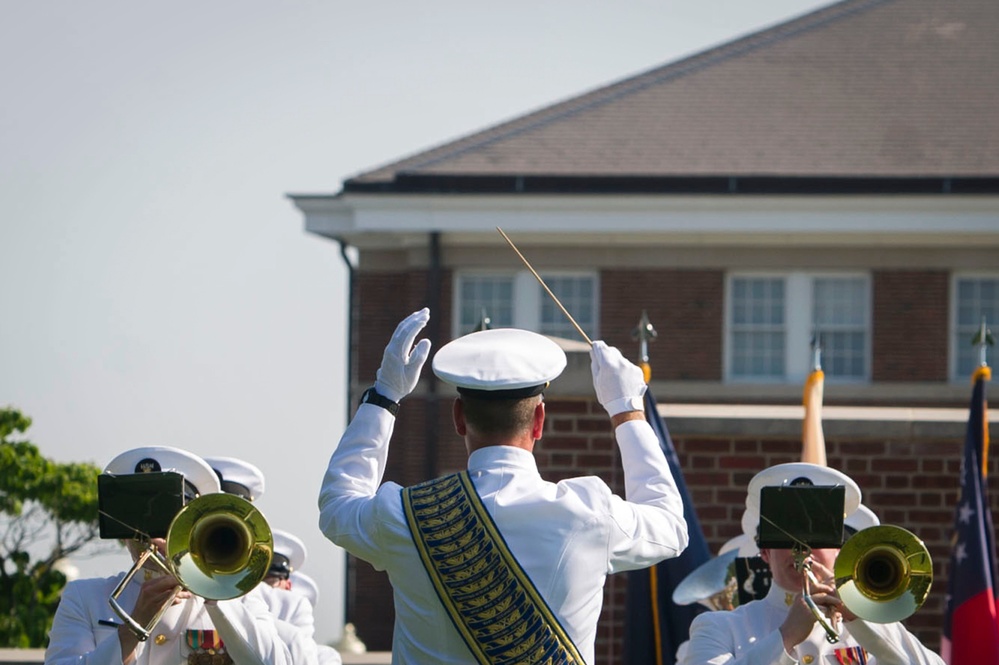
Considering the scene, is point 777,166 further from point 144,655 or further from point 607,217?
point 144,655

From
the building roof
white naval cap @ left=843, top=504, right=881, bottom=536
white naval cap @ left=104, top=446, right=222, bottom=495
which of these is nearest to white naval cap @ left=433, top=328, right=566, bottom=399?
white naval cap @ left=104, top=446, right=222, bottom=495

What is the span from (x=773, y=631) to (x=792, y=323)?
19244 millimetres

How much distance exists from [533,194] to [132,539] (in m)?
18.1

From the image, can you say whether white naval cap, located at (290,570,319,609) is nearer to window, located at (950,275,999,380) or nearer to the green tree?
the green tree

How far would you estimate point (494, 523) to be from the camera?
14.6 ft

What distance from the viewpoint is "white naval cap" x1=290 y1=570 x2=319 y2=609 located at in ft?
26.4

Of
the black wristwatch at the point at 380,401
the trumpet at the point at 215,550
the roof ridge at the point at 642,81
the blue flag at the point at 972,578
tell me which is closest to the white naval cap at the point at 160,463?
the trumpet at the point at 215,550

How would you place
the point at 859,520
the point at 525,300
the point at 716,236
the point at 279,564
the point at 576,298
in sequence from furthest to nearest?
the point at 525,300 < the point at 576,298 < the point at 716,236 < the point at 279,564 < the point at 859,520

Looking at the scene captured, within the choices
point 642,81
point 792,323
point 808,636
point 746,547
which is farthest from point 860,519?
point 642,81

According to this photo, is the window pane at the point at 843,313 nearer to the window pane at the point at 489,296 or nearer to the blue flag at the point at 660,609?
the window pane at the point at 489,296

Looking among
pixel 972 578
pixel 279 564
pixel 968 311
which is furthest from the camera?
pixel 968 311

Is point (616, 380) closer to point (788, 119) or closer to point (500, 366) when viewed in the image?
point (500, 366)

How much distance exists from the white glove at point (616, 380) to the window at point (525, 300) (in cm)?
1958

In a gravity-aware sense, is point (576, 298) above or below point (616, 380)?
above
